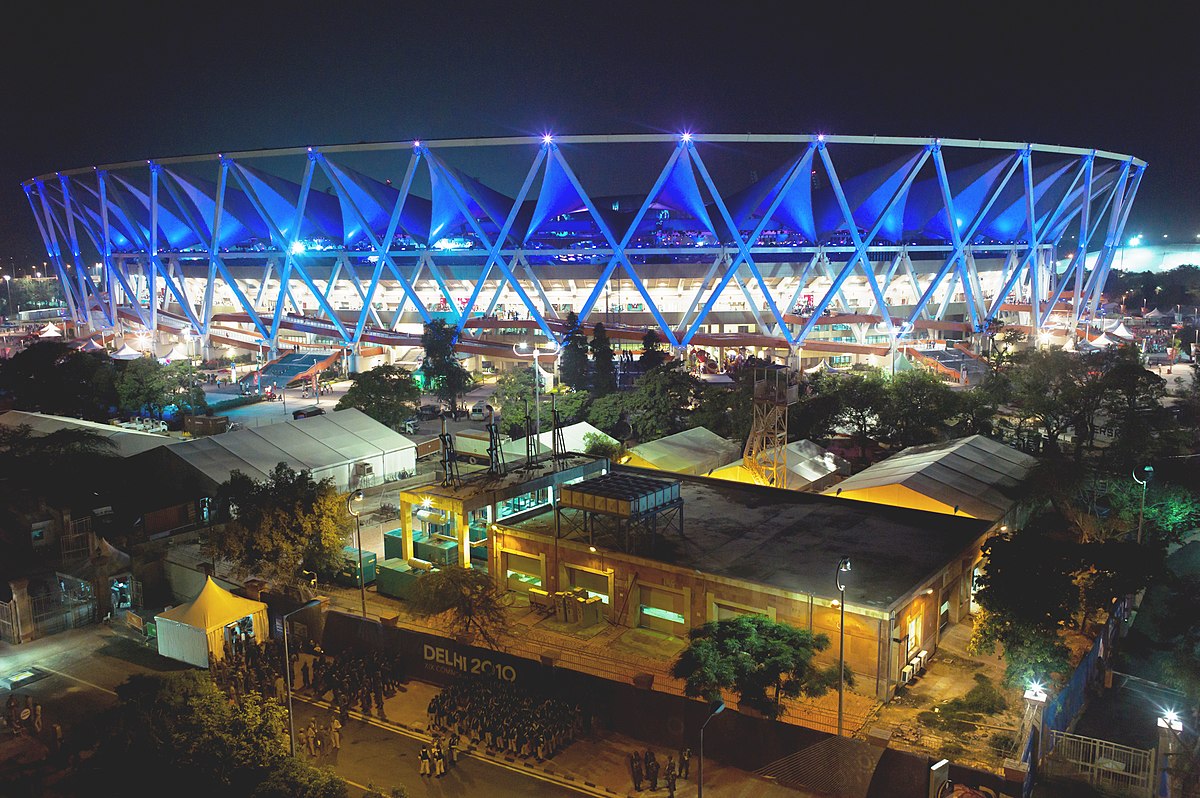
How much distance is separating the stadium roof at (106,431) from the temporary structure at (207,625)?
362 inches

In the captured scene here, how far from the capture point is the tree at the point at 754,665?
383 inches

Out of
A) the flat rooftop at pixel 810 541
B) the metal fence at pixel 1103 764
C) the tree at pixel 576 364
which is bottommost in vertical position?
the metal fence at pixel 1103 764

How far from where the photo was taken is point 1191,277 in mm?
86438

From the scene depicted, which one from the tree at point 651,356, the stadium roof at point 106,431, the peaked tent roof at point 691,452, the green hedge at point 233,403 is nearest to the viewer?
the peaked tent roof at point 691,452

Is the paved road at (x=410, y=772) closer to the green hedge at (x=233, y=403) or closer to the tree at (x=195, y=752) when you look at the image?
the tree at (x=195, y=752)

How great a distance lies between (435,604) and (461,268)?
1826 inches

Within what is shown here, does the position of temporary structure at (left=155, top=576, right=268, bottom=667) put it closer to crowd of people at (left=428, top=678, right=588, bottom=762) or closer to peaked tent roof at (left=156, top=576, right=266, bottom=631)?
peaked tent roof at (left=156, top=576, right=266, bottom=631)

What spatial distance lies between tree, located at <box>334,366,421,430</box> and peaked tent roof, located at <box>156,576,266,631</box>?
15.9 m

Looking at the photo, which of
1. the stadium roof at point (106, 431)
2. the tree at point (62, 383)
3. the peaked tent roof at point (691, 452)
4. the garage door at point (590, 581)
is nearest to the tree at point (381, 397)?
the stadium roof at point (106, 431)

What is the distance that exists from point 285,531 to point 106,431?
47.5 feet

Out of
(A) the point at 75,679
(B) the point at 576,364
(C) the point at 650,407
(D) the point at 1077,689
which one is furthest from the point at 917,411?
(A) the point at 75,679

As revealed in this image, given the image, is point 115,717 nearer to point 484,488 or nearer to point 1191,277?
point 484,488

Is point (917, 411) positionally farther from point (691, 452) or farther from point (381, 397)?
point (381, 397)

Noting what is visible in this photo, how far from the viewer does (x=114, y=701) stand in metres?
11.8
